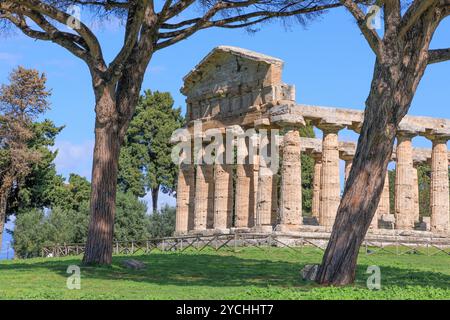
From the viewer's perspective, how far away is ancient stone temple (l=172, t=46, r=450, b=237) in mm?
37688

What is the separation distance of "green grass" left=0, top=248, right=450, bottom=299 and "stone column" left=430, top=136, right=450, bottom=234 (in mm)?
17500

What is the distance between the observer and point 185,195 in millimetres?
44656

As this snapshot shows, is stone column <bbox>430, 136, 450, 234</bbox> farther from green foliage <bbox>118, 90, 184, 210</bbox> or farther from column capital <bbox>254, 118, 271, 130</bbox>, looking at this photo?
green foliage <bbox>118, 90, 184, 210</bbox>

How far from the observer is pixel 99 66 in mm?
20859

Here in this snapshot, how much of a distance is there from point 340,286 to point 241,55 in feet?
83.1

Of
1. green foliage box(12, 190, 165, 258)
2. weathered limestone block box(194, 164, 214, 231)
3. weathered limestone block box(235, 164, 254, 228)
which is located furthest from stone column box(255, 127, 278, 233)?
green foliage box(12, 190, 165, 258)

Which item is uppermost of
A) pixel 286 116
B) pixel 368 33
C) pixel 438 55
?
pixel 286 116

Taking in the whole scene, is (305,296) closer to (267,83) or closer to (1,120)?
(267,83)

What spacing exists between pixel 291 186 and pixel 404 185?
7.30 metres

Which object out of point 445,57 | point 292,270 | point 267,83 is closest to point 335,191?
point 267,83

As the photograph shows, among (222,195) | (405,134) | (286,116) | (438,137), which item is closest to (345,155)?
(405,134)

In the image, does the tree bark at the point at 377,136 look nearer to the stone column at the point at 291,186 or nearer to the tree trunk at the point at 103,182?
the tree trunk at the point at 103,182

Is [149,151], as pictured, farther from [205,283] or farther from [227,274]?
[205,283]

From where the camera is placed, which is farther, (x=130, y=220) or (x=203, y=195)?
(x=130, y=220)
